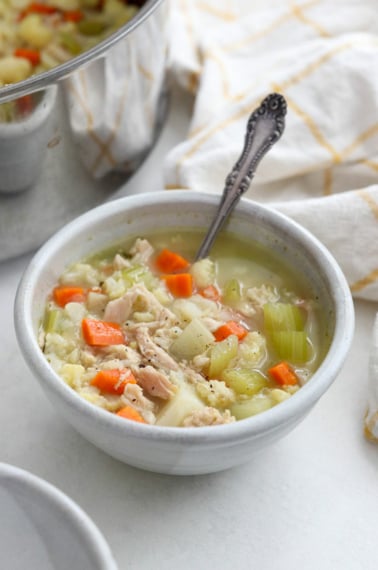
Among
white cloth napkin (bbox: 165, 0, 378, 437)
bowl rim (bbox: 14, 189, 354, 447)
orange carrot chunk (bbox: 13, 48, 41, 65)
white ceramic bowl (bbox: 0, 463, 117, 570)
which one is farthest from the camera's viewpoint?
orange carrot chunk (bbox: 13, 48, 41, 65)

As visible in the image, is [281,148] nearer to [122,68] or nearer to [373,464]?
[122,68]

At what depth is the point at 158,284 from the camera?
173 centimetres

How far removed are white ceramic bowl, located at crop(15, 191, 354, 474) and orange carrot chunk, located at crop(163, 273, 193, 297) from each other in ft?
0.46

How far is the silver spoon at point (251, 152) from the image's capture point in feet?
5.77

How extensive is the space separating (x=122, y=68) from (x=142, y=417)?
0.76m

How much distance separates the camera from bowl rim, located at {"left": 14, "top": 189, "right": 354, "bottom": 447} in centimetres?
135

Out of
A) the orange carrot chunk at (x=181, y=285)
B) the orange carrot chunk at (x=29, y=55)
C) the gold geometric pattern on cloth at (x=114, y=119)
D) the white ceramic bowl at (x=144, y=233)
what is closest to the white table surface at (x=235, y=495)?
the white ceramic bowl at (x=144, y=233)

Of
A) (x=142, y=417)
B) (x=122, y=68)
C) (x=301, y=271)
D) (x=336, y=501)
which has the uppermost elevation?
(x=122, y=68)

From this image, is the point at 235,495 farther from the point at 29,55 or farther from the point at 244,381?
the point at 29,55

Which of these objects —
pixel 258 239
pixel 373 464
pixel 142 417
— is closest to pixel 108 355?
pixel 142 417

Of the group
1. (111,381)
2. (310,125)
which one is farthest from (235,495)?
(310,125)

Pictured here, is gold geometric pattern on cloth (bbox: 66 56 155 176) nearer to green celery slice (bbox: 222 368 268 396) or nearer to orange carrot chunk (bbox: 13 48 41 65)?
orange carrot chunk (bbox: 13 48 41 65)

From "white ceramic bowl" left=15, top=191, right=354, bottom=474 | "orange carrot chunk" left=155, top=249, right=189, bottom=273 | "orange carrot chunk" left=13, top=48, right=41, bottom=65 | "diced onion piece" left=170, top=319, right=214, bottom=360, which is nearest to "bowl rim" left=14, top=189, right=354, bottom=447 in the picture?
"white ceramic bowl" left=15, top=191, right=354, bottom=474

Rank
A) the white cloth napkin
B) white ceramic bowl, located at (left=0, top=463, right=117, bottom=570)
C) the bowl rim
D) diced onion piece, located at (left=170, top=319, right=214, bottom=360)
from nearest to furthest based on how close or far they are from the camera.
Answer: white ceramic bowl, located at (left=0, top=463, right=117, bottom=570), the bowl rim, diced onion piece, located at (left=170, top=319, right=214, bottom=360), the white cloth napkin
